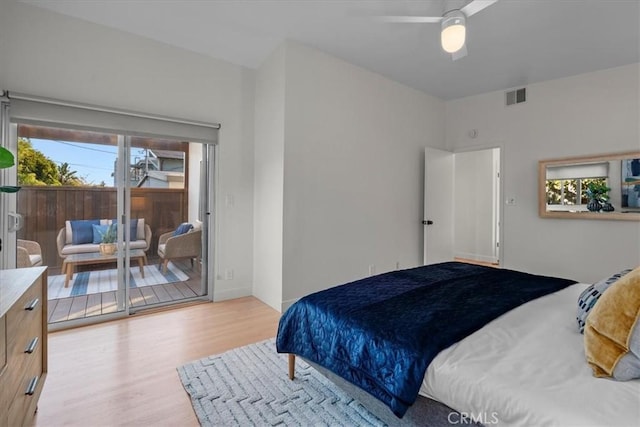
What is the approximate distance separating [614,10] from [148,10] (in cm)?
395

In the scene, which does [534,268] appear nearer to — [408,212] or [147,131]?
[408,212]

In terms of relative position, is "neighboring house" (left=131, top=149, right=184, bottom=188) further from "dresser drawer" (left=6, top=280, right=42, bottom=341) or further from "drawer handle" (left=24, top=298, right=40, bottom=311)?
"drawer handle" (left=24, top=298, right=40, bottom=311)

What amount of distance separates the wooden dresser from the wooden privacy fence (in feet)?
4.37

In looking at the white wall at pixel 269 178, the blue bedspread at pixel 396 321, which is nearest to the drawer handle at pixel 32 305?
the blue bedspread at pixel 396 321

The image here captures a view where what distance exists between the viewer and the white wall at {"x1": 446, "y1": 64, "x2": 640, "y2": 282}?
3.46 metres

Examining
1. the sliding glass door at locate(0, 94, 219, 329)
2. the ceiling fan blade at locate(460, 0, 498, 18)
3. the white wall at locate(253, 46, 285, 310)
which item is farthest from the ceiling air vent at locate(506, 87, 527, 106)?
the sliding glass door at locate(0, 94, 219, 329)

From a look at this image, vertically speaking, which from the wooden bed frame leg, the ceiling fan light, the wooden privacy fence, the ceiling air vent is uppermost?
the ceiling air vent

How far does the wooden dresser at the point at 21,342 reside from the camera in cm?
114

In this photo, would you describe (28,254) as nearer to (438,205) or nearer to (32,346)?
(32,346)

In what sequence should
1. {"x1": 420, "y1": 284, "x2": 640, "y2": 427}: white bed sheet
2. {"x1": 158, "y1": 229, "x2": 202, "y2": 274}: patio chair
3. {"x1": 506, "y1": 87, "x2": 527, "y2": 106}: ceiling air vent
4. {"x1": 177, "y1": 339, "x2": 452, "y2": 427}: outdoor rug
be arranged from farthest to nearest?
{"x1": 506, "y1": 87, "x2": 527, "y2": 106}: ceiling air vent → {"x1": 158, "y1": 229, "x2": 202, "y2": 274}: patio chair → {"x1": 177, "y1": 339, "x2": 452, "y2": 427}: outdoor rug → {"x1": 420, "y1": 284, "x2": 640, "y2": 427}: white bed sheet

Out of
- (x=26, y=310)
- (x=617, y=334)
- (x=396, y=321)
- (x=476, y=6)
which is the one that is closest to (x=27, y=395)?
(x=26, y=310)

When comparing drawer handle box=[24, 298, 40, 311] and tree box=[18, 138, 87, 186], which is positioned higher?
tree box=[18, 138, 87, 186]

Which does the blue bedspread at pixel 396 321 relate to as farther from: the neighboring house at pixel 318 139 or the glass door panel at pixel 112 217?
the glass door panel at pixel 112 217

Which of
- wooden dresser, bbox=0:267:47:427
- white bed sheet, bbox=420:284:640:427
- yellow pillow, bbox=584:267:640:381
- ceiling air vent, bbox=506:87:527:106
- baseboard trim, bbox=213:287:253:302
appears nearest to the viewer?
white bed sheet, bbox=420:284:640:427
